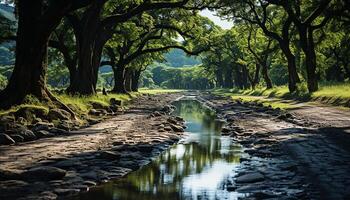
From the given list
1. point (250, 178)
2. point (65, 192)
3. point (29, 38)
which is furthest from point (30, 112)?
point (250, 178)

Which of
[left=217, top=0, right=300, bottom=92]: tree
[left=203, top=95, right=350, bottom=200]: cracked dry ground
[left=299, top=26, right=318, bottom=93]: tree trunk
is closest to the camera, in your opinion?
[left=203, top=95, right=350, bottom=200]: cracked dry ground

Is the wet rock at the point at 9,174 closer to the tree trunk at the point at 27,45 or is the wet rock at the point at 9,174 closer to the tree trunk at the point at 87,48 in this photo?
the tree trunk at the point at 27,45

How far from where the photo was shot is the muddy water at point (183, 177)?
9477mm

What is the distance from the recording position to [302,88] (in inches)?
1761

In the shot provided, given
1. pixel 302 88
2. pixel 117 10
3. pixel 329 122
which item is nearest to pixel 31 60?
pixel 329 122

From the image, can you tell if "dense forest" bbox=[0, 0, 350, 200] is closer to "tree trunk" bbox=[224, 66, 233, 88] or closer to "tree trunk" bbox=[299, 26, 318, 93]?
"tree trunk" bbox=[299, 26, 318, 93]

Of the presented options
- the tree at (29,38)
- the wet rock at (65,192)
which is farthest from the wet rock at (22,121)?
the wet rock at (65,192)

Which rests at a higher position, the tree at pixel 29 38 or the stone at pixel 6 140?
the tree at pixel 29 38

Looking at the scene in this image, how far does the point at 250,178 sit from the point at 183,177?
70.5 inches

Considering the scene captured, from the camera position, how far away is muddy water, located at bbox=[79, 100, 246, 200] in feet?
31.1

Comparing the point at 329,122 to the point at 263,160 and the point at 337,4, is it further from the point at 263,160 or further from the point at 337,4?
the point at 337,4

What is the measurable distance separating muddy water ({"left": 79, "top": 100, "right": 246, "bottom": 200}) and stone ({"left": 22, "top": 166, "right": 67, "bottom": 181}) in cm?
112

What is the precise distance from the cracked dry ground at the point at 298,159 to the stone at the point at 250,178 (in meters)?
0.09

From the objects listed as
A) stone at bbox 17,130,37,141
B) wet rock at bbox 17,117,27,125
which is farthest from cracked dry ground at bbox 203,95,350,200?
wet rock at bbox 17,117,27,125
